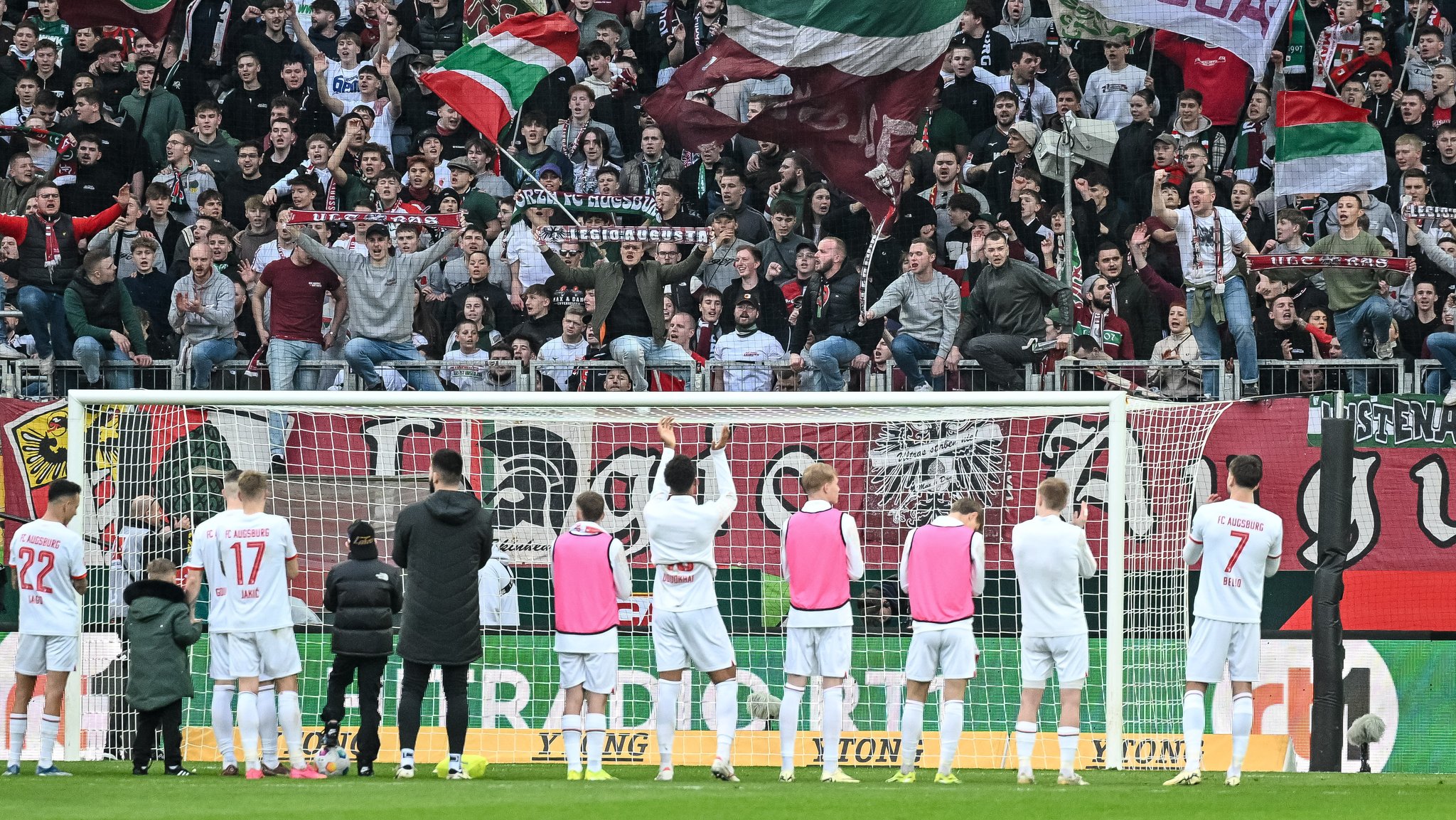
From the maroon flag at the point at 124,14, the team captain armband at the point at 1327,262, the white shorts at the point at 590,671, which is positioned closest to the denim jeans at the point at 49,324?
the maroon flag at the point at 124,14

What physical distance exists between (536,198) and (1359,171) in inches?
284

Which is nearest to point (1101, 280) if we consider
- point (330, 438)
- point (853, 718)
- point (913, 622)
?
point (853, 718)

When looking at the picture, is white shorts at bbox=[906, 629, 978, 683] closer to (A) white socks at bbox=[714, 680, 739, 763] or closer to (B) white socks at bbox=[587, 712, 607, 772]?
(A) white socks at bbox=[714, 680, 739, 763]

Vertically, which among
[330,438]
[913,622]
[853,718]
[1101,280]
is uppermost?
[1101,280]

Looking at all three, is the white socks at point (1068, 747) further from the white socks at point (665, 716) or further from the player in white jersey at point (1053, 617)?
the white socks at point (665, 716)

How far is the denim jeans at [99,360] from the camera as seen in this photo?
14.5 metres

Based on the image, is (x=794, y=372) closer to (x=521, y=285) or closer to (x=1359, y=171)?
(x=521, y=285)

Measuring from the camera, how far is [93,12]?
1684 cm

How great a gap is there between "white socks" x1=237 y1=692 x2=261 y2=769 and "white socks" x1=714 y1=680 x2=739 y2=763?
9.21 ft

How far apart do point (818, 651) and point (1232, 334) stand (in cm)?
590

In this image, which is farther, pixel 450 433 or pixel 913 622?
pixel 450 433

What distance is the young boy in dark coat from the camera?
10.8m

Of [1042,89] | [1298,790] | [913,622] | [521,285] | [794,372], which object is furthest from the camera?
[1042,89]

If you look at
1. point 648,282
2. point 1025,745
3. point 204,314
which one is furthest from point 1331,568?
point 204,314
